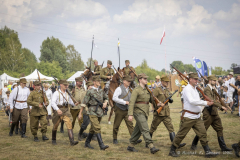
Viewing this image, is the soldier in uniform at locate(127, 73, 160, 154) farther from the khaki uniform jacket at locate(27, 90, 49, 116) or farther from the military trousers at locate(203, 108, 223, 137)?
the khaki uniform jacket at locate(27, 90, 49, 116)

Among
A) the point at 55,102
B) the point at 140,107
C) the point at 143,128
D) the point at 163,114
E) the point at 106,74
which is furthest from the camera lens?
the point at 106,74

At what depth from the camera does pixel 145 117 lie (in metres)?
6.34

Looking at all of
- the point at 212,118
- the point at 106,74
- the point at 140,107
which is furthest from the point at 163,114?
the point at 106,74

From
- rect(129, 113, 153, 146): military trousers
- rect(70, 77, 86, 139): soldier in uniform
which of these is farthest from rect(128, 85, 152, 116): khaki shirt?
rect(70, 77, 86, 139): soldier in uniform

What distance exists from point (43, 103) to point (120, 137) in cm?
300

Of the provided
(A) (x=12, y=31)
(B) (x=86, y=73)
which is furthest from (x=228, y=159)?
(A) (x=12, y=31)

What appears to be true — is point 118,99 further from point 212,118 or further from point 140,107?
point 212,118

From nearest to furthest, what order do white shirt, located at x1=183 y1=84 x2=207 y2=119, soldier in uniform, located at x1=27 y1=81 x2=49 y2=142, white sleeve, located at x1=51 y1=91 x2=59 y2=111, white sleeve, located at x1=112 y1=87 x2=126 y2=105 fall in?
white shirt, located at x1=183 y1=84 x2=207 y2=119 → white sleeve, located at x1=112 y1=87 x2=126 y2=105 → white sleeve, located at x1=51 y1=91 x2=59 y2=111 → soldier in uniform, located at x1=27 y1=81 x2=49 y2=142

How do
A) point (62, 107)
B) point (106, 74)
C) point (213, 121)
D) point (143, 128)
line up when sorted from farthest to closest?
point (106, 74) → point (62, 107) → point (213, 121) → point (143, 128)

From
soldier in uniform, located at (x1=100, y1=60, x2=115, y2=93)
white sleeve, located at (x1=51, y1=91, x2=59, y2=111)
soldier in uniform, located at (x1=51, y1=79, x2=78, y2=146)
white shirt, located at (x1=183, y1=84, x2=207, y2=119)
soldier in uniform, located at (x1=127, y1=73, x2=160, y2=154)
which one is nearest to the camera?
white shirt, located at (x1=183, y1=84, x2=207, y2=119)

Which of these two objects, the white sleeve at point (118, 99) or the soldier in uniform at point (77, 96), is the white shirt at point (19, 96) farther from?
the white sleeve at point (118, 99)

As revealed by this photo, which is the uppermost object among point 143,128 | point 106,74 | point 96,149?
point 106,74

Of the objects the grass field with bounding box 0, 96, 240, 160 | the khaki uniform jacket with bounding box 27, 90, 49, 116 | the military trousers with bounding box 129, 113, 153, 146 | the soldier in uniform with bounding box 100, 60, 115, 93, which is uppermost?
the soldier in uniform with bounding box 100, 60, 115, 93

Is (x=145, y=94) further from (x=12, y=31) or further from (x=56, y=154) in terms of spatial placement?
(x=12, y=31)
